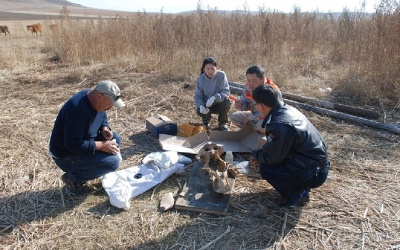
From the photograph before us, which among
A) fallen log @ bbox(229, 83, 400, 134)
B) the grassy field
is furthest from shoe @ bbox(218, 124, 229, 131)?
fallen log @ bbox(229, 83, 400, 134)

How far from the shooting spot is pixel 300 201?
2.68m

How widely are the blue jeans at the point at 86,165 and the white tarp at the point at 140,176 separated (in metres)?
0.14

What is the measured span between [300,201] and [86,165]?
1881mm

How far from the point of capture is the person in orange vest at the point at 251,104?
135 inches

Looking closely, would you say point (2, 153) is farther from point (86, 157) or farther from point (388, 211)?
point (388, 211)

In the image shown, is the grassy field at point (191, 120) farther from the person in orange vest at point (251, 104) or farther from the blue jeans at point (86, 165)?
the person in orange vest at point (251, 104)

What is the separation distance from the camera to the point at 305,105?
5.02m

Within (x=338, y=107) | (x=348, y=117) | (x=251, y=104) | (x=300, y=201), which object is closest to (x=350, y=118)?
(x=348, y=117)

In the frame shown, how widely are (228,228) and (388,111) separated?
3784mm

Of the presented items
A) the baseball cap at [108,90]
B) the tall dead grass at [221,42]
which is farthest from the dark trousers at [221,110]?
the tall dead grass at [221,42]

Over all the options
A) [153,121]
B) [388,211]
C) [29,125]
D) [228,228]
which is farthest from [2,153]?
[388,211]

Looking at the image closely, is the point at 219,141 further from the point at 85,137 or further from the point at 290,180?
the point at 85,137

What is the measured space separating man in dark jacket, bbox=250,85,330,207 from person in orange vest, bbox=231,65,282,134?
0.89 metres

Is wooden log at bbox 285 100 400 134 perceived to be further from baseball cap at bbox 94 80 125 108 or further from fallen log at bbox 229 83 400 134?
baseball cap at bbox 94 80 125 108
